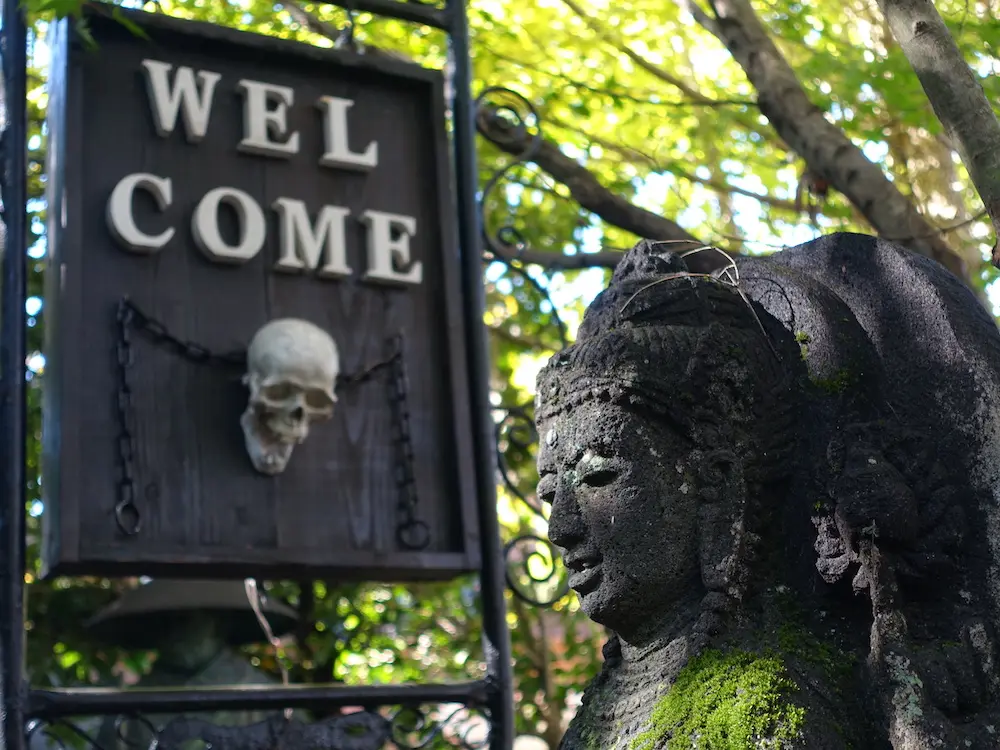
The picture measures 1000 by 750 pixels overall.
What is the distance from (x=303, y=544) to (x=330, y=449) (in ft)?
1.46

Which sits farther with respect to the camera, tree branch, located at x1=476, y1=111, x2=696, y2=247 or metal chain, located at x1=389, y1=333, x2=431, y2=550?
tree branch, located at x1=476, y1=111, x2=696, y2=247

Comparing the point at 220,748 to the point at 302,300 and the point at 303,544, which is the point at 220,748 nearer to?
the point at 303,544

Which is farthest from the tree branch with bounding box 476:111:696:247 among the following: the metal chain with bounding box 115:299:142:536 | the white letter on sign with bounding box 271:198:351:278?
the metal chain with bounding box 115:299:142:536

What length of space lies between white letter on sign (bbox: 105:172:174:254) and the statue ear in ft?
11.2

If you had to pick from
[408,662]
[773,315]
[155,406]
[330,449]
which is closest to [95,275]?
[155,406]

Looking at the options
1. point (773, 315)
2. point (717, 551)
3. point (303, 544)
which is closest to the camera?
point (717, 551)

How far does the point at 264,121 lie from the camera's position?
19.6ft

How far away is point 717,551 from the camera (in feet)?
8.24

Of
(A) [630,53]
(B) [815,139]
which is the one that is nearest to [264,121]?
(B) [815,139]

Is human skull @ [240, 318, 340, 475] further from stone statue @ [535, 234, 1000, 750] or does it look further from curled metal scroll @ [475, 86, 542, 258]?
stone statue @ [535, 234, 1000, 750]

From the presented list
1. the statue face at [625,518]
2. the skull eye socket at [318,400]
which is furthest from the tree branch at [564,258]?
the statue face at [625,518]

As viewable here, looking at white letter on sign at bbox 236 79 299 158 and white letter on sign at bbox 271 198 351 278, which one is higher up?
white letter on sign at bbox 236 79 299 158

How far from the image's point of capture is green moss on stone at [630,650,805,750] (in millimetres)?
2283

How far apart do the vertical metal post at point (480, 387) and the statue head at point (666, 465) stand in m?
3.12
